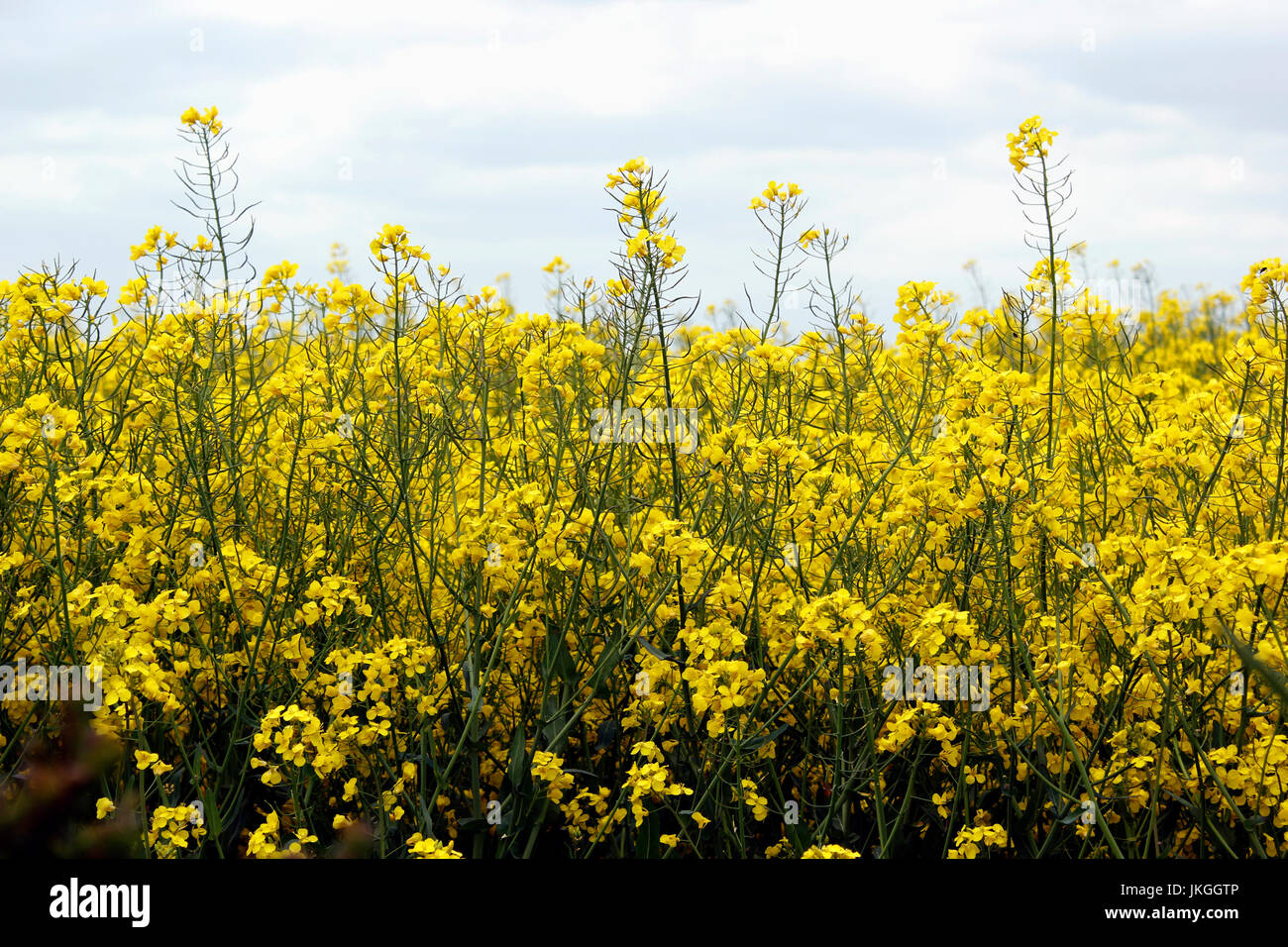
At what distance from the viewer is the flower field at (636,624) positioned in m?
2.68

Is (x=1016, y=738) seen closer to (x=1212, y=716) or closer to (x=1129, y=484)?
(x=1212, y=716)

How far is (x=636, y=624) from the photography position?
284cm

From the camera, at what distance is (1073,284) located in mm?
3508

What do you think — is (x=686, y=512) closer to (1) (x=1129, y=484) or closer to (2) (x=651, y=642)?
(2) (x=651, y=642)

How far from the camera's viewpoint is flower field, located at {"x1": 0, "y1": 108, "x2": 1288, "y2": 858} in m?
2.68

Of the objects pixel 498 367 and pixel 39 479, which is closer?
pixel 39 479

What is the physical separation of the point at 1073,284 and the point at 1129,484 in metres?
0.66
